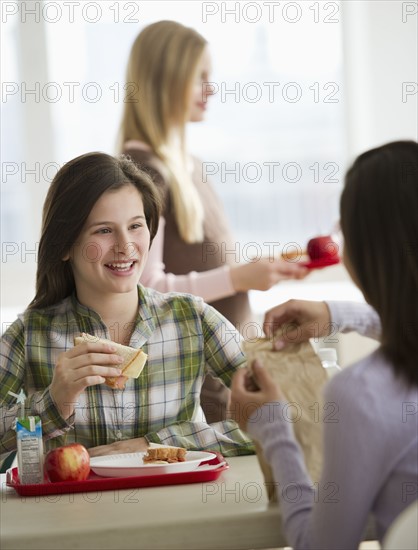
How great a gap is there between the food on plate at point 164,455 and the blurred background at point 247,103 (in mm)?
2213

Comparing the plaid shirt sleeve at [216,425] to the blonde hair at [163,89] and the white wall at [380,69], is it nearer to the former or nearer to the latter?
the blonde hair at [163,89]

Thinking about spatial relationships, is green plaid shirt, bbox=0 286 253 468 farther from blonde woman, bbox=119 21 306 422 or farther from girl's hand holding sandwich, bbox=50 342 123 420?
blonde woman, bbox=119 21 306 422

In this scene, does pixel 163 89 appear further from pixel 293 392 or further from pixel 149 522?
pixel 149 522

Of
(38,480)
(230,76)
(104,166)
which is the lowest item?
(38,480)

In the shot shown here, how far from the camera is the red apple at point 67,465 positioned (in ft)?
4.57

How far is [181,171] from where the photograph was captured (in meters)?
2.28

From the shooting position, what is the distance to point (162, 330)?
1.77 metres

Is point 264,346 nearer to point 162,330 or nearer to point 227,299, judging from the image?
point 162,330

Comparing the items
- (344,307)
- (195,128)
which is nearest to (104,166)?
(344,307)

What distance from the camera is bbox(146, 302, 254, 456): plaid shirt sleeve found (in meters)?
1.61

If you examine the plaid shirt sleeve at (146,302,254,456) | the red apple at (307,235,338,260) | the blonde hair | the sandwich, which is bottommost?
the plaid shirt sleeve at (146,302,254,456)

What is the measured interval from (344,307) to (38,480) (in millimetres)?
555

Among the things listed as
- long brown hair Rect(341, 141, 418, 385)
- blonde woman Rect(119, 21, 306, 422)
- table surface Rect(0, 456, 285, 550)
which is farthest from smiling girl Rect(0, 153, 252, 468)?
long brown hair Rect(341, 141, 418, 385)

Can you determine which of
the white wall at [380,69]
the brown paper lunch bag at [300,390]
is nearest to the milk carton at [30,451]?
the brown paper lunch bag at [300,390]
